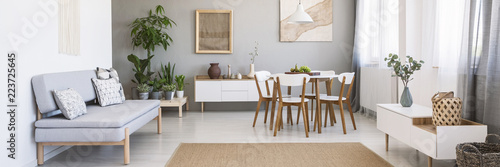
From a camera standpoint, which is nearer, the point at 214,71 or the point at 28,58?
the point at 28,58

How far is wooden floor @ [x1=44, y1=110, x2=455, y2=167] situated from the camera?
11.7ft

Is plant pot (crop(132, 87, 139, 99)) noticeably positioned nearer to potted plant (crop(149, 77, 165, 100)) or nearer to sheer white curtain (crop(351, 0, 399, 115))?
potted plant (crop(149, 77, 165, 100))

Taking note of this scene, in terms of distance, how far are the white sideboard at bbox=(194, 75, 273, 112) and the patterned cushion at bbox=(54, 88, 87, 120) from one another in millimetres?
3026

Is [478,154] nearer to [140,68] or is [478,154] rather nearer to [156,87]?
[156,87]

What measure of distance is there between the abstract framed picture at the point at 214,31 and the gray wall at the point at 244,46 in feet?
0.32

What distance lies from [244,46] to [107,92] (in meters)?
3.12

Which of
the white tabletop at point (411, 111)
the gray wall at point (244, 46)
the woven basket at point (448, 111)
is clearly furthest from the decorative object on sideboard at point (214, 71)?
the woven basket at point (448, 111)

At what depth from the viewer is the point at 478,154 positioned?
2508 mm

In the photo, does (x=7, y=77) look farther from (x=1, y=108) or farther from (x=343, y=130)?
(x=343, y=130)

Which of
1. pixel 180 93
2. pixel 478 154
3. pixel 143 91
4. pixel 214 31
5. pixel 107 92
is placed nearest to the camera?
pixel 478 154

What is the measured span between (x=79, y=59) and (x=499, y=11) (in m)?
3.92

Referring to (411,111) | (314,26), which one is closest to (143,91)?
(314,26)

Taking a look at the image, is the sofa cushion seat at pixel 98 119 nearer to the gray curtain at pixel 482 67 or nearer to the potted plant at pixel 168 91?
the potted plant at pixel 168 91

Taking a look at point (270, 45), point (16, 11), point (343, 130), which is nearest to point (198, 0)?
point (270, 45)
